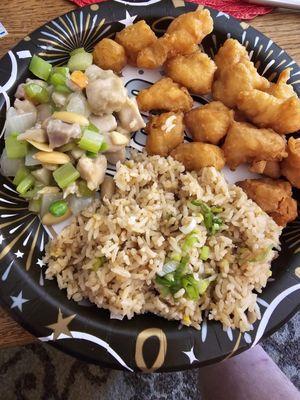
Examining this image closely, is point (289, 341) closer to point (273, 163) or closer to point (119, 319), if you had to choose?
point (273, 163)

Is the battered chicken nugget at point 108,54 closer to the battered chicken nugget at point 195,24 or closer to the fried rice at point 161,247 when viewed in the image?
the battered chicken nugget at point 195,24

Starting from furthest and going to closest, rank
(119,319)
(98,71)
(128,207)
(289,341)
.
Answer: (289,341), (98,71), (128,207), (119,319)

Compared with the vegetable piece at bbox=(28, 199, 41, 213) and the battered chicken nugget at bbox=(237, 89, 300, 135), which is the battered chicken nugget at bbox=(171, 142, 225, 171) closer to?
the battered chicken nugget at bbox=(237, 89, 300, 135)

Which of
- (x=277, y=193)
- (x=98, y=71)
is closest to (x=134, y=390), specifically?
(x=277, y=193)

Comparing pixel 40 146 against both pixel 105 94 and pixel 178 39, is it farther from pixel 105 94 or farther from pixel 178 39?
pixel 178 39

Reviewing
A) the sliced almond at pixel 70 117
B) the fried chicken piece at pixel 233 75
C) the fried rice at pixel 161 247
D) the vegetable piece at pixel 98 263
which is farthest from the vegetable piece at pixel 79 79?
the vegetable piece at pixel 98 263

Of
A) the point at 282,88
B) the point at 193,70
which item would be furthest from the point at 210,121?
the point at 282,88
